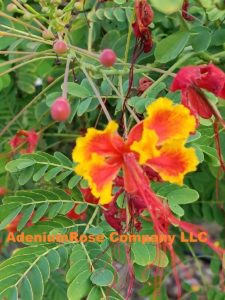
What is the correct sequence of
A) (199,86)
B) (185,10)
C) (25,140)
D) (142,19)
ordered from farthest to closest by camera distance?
(25,140) < (185,10) < (142,19) < (199,86)

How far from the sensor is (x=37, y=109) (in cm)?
170

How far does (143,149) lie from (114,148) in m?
0.06

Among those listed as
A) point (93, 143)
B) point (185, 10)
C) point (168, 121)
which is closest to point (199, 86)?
point (168, 121)

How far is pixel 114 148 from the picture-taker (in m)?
1.07

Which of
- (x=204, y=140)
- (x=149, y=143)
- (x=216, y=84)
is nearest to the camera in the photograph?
(x=149, y=143)

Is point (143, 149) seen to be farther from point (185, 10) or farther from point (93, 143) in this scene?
point (185, 10)

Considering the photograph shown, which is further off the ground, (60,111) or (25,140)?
(60,111)

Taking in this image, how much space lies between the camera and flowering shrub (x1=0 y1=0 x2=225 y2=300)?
1.07 meters

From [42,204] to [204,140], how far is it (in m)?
0.38

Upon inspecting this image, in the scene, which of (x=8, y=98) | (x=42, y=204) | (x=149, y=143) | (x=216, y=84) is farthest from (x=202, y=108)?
(x=8, y=98)

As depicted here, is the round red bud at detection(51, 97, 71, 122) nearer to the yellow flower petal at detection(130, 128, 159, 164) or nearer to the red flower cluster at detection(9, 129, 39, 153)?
the yellow flower petal at detection(130, 128, 159, 164)

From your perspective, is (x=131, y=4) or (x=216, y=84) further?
(x=131, y=4)

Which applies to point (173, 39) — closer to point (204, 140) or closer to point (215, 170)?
point (204, 140)

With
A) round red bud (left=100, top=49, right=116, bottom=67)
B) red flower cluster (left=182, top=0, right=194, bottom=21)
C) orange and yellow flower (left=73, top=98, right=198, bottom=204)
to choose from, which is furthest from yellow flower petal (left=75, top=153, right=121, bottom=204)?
red flower cluster (left=182, top=0, right=194, bottom=21)
